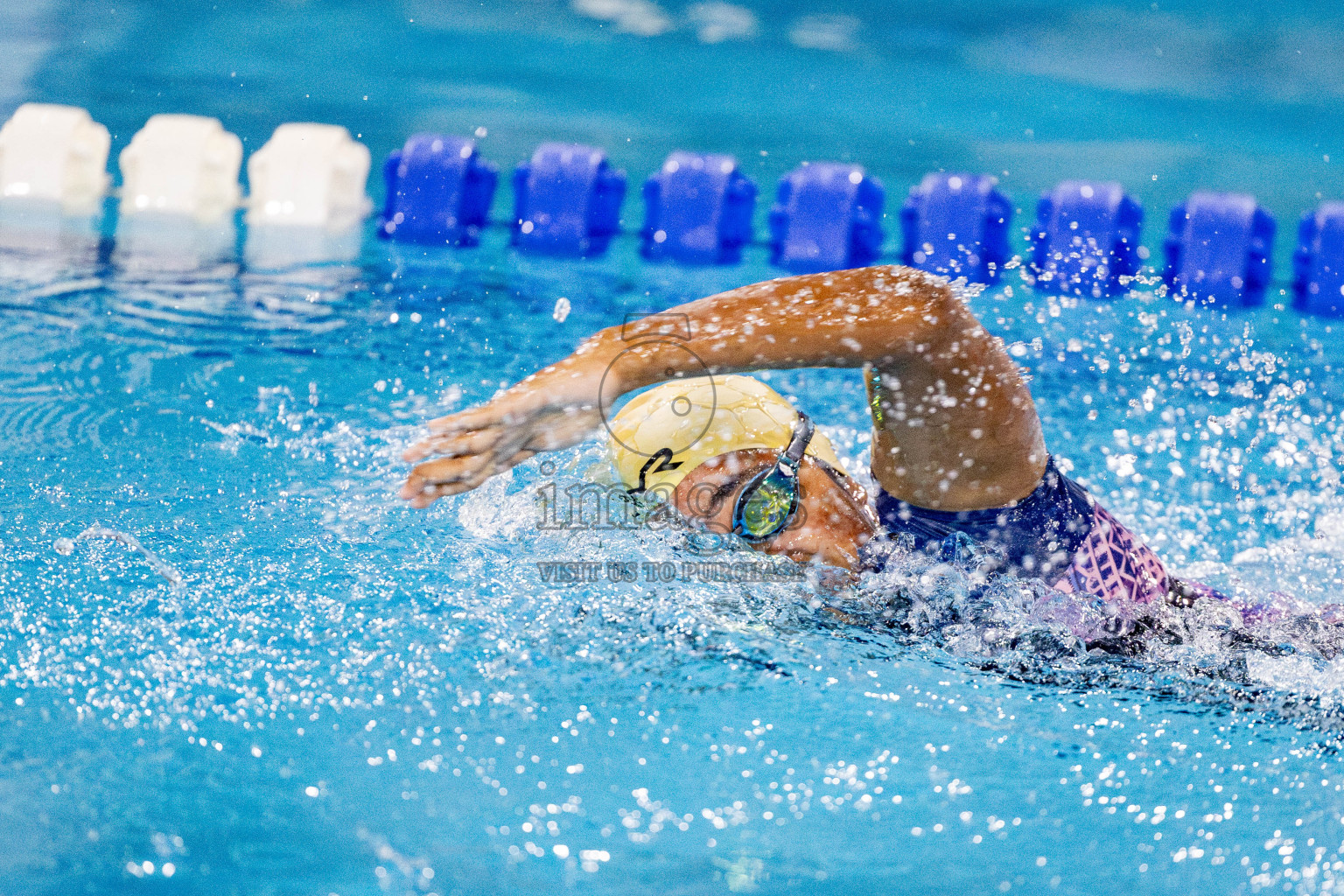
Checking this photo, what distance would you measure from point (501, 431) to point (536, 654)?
1.86 feet

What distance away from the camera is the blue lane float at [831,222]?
527 cm

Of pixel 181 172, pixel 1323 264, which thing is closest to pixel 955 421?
pixel 1323 264

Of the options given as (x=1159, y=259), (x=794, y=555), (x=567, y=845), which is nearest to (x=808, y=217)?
(x=1159, y=259)

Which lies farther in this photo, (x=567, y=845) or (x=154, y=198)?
(x=154, y=198)

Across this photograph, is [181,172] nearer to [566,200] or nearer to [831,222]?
[566,200]

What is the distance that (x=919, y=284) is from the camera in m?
1.68

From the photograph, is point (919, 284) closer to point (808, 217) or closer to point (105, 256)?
point (808, 217)

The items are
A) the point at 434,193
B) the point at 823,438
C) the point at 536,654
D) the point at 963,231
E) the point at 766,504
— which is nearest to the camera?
the point at 536,654

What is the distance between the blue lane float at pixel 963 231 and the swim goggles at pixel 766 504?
10.2 feet

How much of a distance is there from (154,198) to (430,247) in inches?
58.6

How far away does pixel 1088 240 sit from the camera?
16.5ft

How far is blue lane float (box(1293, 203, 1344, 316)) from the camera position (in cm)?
493

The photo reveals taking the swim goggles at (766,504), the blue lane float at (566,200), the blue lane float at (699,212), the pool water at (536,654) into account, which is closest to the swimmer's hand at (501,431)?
the pool water at (536,654)

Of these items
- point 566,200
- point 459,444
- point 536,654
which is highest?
point 566,200
